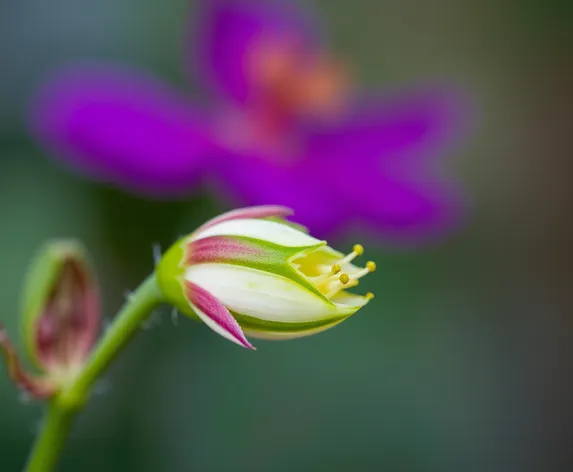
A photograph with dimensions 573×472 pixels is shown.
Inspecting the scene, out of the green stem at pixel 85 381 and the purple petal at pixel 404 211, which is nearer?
the green stem at pixel 85 381

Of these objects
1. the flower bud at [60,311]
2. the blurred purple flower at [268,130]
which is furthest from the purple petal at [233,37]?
the flower bud at [60,311]

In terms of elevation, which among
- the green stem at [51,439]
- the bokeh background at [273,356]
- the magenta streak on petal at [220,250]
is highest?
the bokeh background at [273,356]

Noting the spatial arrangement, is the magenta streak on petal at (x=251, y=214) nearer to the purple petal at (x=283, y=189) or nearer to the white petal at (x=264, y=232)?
the white petal at (x=264, y=232)

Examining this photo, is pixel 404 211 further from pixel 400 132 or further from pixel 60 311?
pixel 60 311

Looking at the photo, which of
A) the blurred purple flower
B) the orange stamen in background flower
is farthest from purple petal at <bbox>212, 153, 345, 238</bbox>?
the orange stamen in background flower

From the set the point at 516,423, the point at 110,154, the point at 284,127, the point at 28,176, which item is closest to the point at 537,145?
the point at 516,423
